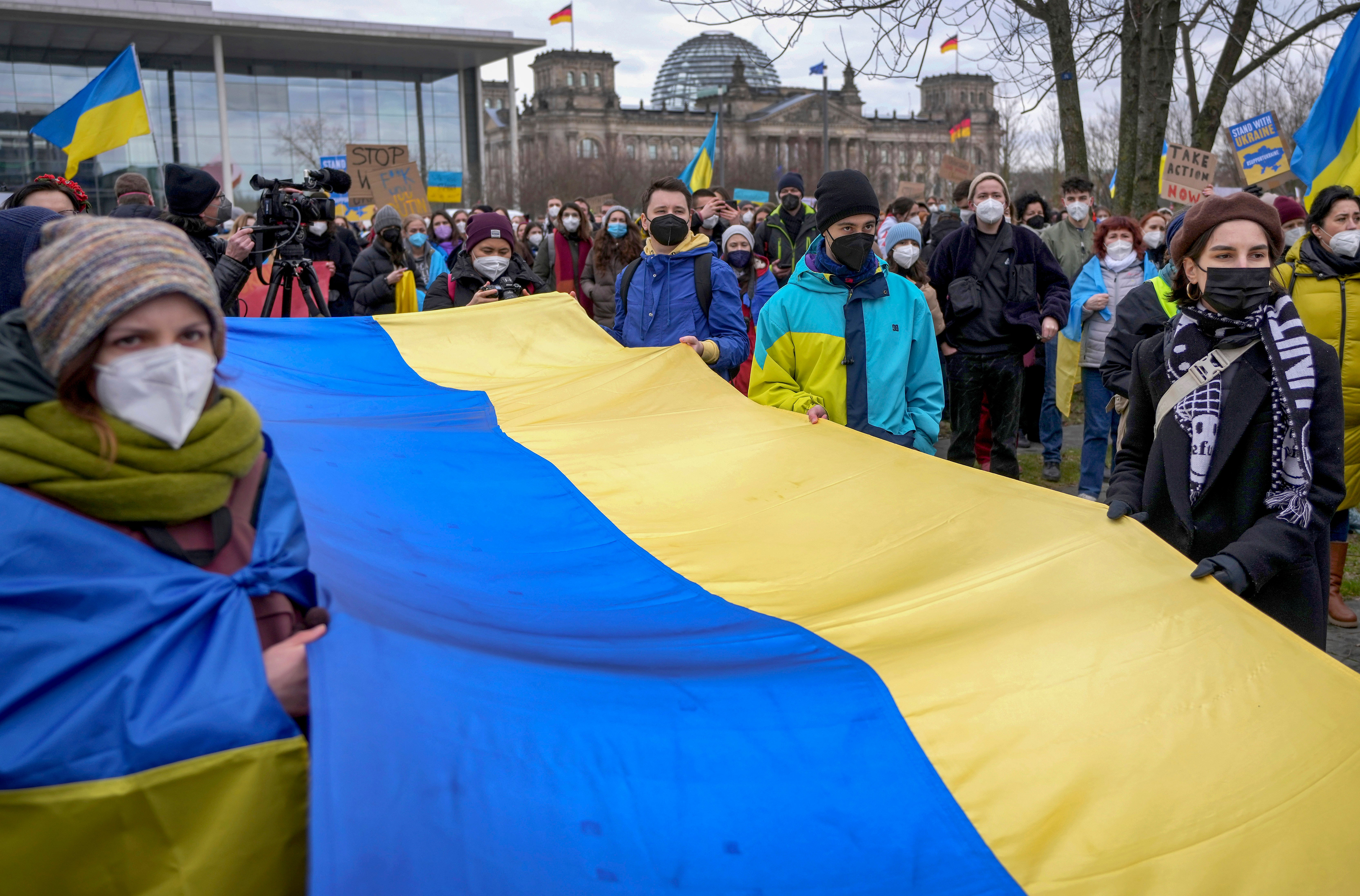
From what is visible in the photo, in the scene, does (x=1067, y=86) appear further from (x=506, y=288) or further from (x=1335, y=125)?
(x=506, y=288)

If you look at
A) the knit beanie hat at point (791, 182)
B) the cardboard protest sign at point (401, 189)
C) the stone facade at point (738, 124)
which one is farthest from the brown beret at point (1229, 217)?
the stone facade at point (738, 124)

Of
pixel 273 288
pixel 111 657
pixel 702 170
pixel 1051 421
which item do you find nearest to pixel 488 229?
pixel 273 288

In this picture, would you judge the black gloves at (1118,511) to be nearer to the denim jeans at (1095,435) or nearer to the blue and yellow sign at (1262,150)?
the denim jeans at (1095,435)

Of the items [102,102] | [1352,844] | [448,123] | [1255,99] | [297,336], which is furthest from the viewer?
[448,123]

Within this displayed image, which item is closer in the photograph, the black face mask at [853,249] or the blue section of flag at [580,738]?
the blue section of flag at [580,738]

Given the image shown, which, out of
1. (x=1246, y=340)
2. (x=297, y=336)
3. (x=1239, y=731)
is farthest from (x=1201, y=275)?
(x=297, y=336)

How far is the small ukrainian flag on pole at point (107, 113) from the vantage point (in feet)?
33.8

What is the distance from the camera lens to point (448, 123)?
2478 inches

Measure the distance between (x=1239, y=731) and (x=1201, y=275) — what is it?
1.60 m

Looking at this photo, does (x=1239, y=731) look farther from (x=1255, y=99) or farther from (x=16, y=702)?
(x=1255, y=99)

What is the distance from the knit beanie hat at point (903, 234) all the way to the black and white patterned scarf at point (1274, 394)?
4508mm

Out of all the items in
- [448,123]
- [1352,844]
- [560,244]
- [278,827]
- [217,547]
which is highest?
[448,123]

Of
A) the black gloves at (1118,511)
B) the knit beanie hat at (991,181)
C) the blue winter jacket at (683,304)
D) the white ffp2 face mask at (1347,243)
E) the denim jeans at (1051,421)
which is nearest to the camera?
the black gloves at (1118,511)

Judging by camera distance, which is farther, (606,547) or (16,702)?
(606,547)
